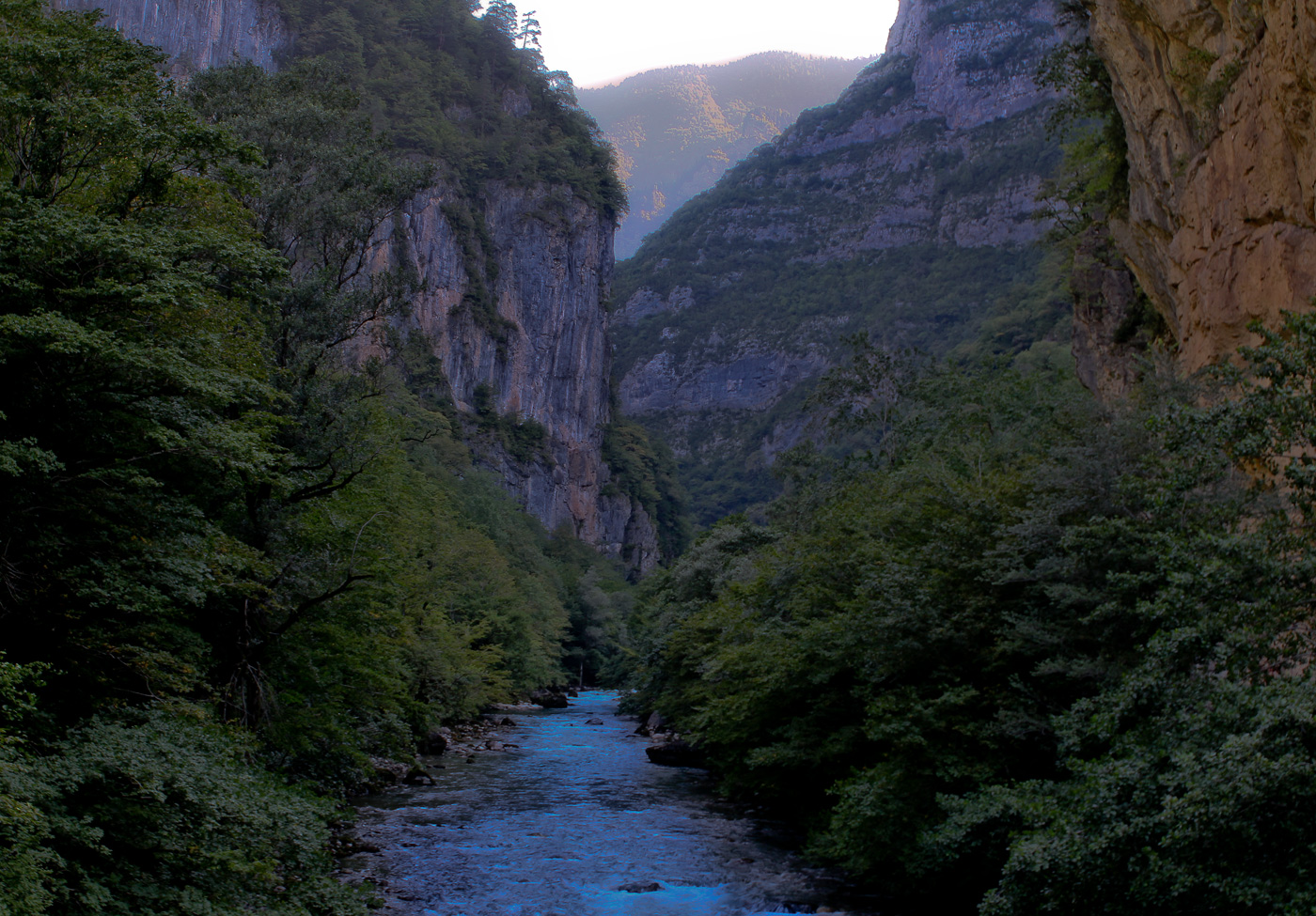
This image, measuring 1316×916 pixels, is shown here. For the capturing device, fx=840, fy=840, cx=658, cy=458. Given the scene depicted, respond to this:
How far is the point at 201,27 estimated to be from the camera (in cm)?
6212

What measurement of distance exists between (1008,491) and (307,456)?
12565mm

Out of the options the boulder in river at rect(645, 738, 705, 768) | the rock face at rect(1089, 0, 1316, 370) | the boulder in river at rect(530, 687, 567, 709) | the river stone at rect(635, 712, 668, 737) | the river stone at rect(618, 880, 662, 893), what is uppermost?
the rock face at rect(1089, 0, 1316, 370)

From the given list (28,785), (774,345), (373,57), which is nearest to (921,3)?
(774,345)

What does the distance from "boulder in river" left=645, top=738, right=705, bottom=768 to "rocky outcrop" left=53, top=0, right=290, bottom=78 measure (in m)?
50.0

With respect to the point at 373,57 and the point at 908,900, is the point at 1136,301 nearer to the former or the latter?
the point at 908,900

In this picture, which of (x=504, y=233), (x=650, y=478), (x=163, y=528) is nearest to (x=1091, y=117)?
(x=163, y=528)

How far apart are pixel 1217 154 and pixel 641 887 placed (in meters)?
15.0

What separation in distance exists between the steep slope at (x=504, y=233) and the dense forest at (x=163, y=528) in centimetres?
5199

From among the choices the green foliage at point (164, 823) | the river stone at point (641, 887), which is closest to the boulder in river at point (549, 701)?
the river stone at point (641, 887)

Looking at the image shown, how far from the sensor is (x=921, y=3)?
145625 millimetres

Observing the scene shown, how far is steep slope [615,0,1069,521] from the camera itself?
11294 cm

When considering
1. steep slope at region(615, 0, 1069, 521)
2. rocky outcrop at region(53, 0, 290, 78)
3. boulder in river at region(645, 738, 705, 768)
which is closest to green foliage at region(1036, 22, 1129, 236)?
boulder in river at region(645, 738, 705, 768)

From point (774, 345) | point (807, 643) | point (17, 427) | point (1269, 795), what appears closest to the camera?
point (1269, 795)

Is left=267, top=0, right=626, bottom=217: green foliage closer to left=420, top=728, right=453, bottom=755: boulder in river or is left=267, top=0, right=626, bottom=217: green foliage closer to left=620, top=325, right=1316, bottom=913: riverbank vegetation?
left=420, top=728, right=453, bottom=755: boulder in river
